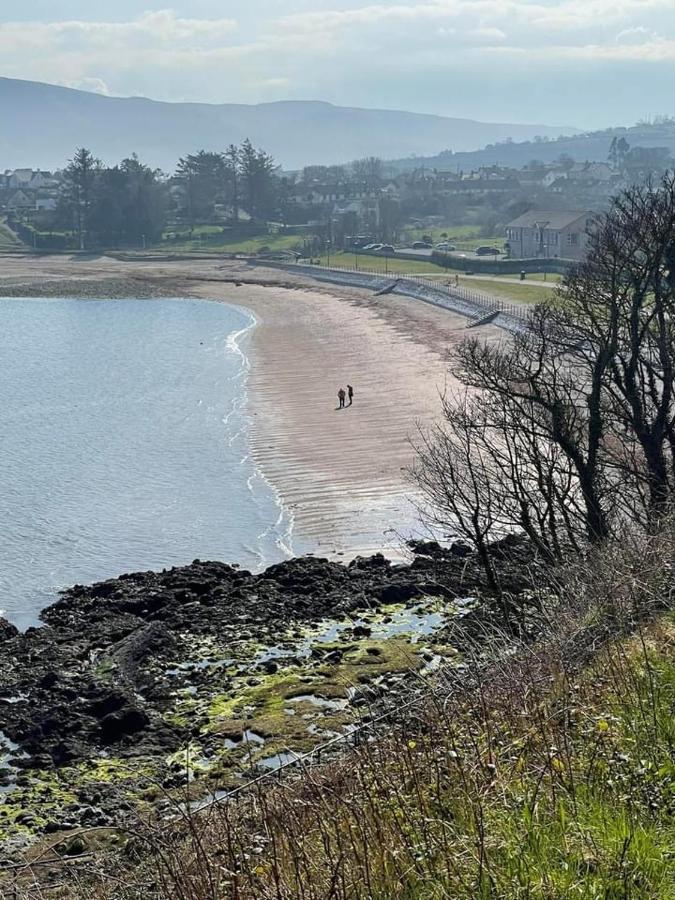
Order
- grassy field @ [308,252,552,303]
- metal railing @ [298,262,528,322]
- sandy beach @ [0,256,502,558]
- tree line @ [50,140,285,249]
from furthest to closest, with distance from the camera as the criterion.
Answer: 1. tree line @ [50,140,285,249]
2. grassy field @ [308,252,552,303]
3. metal railing @ [298,262,528,322]
4. sandy beach @ [0,256,502,558]

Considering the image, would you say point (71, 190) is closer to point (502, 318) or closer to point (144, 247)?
point (144, 247)

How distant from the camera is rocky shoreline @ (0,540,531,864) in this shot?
1340cm

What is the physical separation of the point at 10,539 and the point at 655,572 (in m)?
19.0

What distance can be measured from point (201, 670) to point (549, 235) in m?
82.4

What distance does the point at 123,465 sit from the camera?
32.7 metres

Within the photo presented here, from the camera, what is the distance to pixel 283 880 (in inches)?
215

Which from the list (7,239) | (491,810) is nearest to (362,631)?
(491,810)

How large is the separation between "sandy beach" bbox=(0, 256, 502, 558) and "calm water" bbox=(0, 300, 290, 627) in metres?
0.94

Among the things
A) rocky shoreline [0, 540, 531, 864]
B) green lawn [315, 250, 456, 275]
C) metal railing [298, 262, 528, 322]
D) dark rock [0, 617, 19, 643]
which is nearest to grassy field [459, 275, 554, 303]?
metal railing [298, 262, 528, 322]

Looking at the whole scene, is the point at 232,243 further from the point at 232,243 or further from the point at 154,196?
the point at 154,196

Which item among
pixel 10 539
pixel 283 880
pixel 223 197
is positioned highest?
pixel 223 197

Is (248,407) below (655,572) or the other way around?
below

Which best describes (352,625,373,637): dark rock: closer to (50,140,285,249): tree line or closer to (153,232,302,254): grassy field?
(153,232,302,254): grassy field

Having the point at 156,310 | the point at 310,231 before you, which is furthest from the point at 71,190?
the point at 156,310
